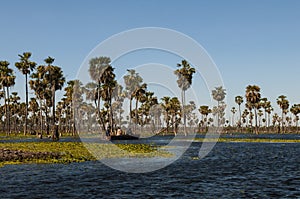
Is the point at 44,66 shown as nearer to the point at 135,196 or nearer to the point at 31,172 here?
the point at 31,172

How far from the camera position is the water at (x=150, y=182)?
23422 millimetres

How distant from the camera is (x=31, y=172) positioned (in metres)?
31.8

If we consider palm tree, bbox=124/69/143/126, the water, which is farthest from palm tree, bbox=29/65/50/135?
the water

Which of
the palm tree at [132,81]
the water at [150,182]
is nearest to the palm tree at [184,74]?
the palm tree at [132,81]

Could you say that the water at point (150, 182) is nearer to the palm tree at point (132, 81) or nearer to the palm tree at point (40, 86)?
the palm tree at point (40, 86)

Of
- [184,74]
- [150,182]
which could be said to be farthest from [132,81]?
[150,182]

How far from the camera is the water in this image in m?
23.4

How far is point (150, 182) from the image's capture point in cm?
2850

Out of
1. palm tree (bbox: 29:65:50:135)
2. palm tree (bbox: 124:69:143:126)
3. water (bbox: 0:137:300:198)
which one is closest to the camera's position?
water (bbox: 0:137:300:198)

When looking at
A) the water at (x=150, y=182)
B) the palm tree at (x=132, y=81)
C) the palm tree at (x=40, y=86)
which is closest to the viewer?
the water at (x=150, y=182)

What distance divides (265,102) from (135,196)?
183 meters

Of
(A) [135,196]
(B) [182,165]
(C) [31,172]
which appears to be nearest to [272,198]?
(A) [135,196]

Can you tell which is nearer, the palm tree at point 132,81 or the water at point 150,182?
the water at point 150,182

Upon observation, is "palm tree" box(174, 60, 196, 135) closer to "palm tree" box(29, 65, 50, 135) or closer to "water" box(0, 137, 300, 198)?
"palm tree" box(29, 65, 50, 135)
